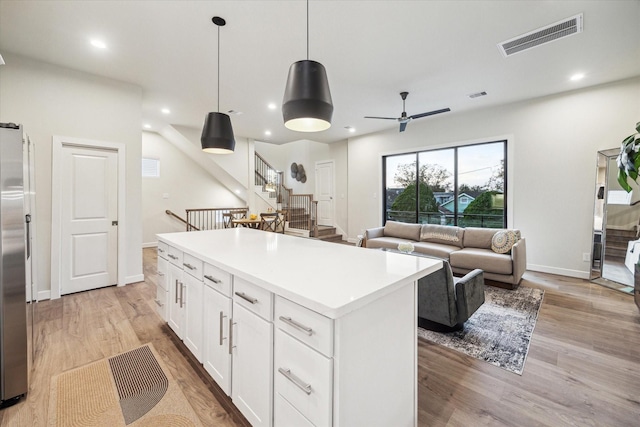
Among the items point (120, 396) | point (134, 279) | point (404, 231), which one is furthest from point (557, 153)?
point (134, 279)

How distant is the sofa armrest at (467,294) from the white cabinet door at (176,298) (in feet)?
7.82

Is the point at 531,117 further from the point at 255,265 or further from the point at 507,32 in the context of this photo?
Result: the point at 255,265

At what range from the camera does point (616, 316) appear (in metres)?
2.98

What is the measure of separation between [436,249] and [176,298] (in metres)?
3.96

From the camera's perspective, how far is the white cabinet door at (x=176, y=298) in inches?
87.3

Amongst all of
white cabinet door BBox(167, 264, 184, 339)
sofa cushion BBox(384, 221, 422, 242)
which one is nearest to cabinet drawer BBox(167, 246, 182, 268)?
white cabinet door BBox(167, 264, 184, 339)

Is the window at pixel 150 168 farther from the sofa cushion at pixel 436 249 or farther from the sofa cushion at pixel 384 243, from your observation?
the sofa cushion at pixel 436 249

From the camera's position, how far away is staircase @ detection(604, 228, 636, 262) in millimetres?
3848

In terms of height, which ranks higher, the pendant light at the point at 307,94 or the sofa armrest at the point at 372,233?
the pendant light at the point at 307,94

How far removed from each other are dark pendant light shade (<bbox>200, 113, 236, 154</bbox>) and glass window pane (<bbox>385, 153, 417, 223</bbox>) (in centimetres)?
512

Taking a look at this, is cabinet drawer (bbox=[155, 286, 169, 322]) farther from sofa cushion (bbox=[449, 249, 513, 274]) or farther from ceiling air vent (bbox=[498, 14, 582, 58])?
ceiling air vent (bbox=[498, 14, 582, 58])

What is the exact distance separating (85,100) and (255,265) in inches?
159

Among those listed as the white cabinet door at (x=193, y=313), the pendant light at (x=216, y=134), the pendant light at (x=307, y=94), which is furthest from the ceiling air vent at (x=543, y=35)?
the white cabinet door at (x=193, y=313)

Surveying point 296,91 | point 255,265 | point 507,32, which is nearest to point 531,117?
point 507,32
